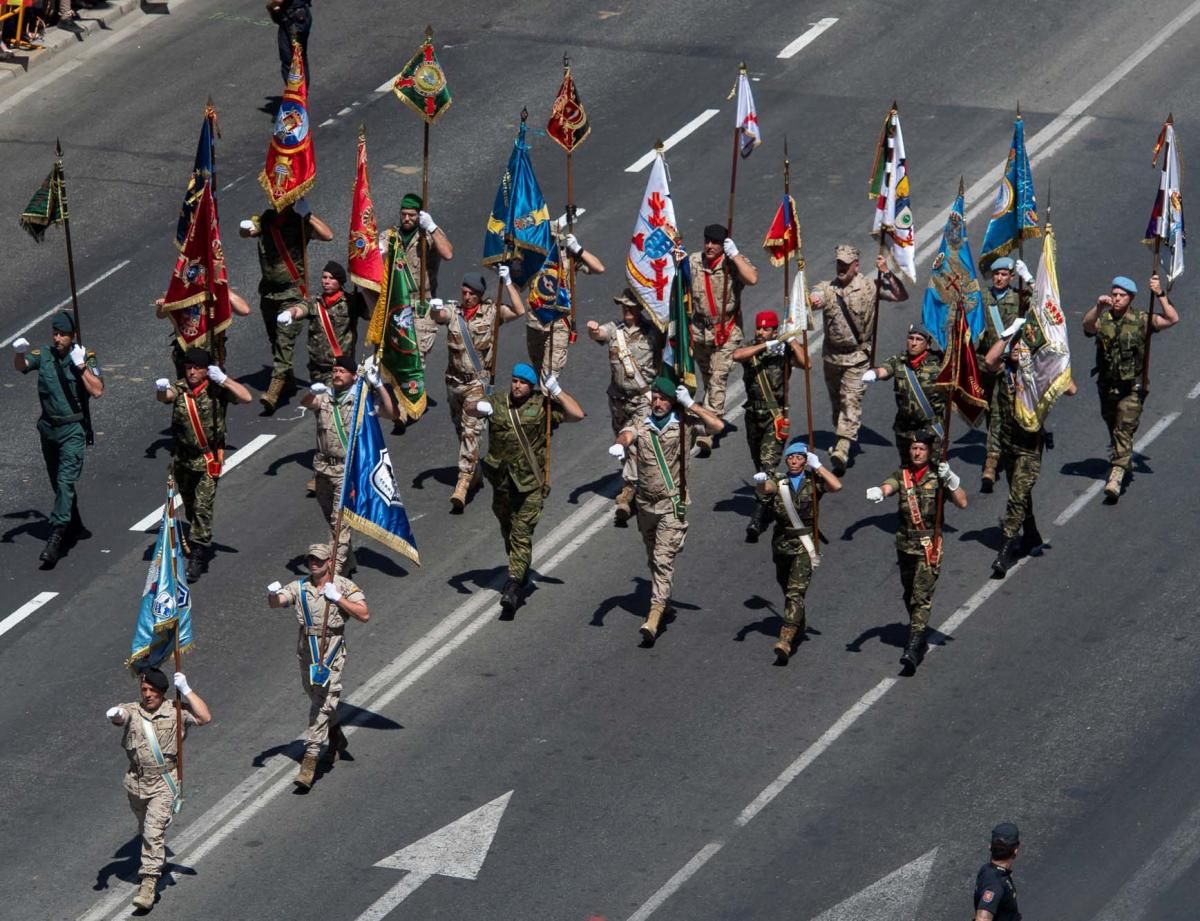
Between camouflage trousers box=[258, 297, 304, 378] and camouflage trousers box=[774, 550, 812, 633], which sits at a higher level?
camouflage trousers box=[258, 297, 304, 378]

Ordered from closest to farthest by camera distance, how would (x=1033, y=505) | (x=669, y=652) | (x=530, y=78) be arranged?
(x=669, y=652)
(x=1033, y=505)
(x=530, y=78)

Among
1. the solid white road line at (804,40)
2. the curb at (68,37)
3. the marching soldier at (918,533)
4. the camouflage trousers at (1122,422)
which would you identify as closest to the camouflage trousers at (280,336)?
the marching soldier at (918,533)

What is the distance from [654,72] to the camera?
126 feet

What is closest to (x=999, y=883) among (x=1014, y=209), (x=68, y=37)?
(x=1014, y=209)

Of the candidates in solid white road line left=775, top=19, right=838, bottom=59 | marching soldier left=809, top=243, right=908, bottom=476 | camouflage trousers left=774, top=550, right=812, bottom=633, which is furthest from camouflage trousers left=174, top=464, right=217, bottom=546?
solid white road line left=775, top=19, right=838, bottom=59

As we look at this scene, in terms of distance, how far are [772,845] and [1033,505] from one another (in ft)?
20.3

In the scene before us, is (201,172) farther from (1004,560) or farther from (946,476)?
(1004,560)

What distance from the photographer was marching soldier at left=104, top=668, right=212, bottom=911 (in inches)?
959

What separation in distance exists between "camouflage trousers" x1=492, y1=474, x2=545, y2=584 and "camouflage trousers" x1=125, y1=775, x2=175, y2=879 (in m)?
4.69

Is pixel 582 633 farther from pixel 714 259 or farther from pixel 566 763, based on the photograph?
pixel 714 259

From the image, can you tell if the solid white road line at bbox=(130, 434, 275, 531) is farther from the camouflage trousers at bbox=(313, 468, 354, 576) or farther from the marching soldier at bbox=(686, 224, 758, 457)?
the marching soldier at bbox=(686, 224, 758, 457)

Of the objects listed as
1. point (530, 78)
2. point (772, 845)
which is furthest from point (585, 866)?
point (530, 78)

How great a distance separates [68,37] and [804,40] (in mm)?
9143

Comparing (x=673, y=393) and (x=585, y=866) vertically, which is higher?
(x=673, y=393)
